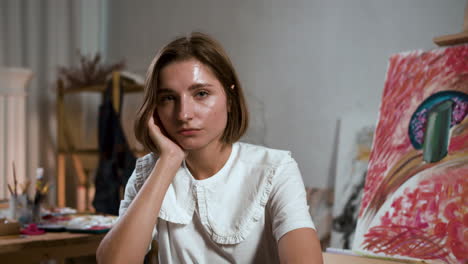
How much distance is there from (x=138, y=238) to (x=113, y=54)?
287cm

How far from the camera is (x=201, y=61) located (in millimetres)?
1276

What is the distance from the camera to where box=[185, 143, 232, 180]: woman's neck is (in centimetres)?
136

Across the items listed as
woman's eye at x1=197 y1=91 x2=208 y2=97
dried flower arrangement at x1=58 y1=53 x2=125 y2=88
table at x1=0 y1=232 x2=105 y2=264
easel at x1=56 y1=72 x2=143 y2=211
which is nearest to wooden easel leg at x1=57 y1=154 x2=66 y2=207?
easel at x1=56 y1=72 x2=143 y2=211

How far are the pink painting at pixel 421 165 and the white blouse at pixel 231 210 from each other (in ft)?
1.53

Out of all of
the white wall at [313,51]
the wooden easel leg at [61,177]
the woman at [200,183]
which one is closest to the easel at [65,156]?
the wooden easel leg at [61,177]

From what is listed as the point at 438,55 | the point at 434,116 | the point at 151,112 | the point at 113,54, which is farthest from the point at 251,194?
the point at 113,54

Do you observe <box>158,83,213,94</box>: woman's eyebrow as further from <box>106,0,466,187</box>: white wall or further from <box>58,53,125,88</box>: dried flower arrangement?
<box>58,53,125,88</box>: dried flower arrangement

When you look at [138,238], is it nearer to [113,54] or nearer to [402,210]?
[402,210]

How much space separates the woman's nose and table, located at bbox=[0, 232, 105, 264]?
748 mm

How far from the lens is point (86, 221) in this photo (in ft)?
6.25

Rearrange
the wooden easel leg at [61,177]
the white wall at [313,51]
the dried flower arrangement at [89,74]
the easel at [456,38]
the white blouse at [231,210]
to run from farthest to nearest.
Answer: the wooden easel leg at [61,177] < the dried flower arrangement at [89,74] < the white wall at [313,51] < the easel at [456,38] < the white blouse at [231,210]

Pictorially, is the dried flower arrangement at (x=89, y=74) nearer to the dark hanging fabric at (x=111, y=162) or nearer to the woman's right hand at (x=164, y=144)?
the dark hanging fabric at (x=111, y=162)

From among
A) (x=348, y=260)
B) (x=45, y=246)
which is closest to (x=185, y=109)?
(x=348, y=260)

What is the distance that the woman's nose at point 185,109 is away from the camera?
124 centimetres
